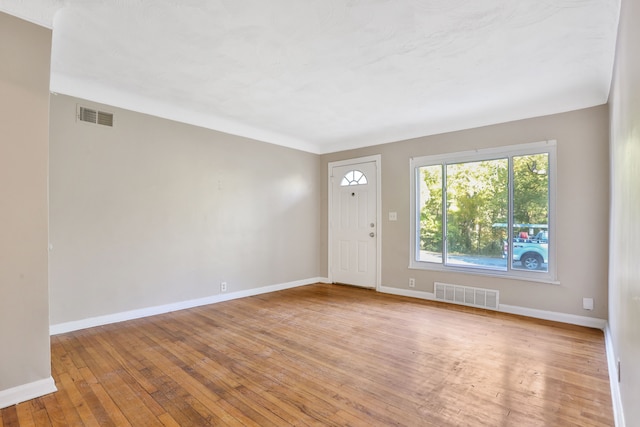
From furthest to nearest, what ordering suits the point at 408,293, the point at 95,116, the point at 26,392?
the point at 408,293 → the point at 95,116 → the point at 26,392

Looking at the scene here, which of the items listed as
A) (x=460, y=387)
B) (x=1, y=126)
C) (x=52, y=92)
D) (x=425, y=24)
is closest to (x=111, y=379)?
(x=1, y=126)

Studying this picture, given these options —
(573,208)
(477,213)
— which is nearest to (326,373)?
(477,213)

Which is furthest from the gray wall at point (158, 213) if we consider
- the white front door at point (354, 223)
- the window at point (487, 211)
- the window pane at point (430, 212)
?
the window at point (487, 211)

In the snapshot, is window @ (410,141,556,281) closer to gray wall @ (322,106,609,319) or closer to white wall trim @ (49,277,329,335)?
gray wall @ (322,106,609,319)

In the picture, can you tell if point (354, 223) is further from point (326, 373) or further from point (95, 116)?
point (95, 116)

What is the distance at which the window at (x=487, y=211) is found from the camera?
391cm

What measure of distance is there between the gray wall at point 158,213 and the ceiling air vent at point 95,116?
0.06 meters

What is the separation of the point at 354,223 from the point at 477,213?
2064 mm

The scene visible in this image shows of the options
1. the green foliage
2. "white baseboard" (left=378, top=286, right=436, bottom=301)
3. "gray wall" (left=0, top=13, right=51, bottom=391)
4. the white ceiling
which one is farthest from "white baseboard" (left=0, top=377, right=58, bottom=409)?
the green foliage

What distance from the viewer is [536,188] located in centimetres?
394

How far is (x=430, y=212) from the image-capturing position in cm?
489

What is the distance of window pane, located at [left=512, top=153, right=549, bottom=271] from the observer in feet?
12.7

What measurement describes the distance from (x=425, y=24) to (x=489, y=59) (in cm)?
87

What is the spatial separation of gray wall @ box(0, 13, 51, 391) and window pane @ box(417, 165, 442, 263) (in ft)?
14.7
